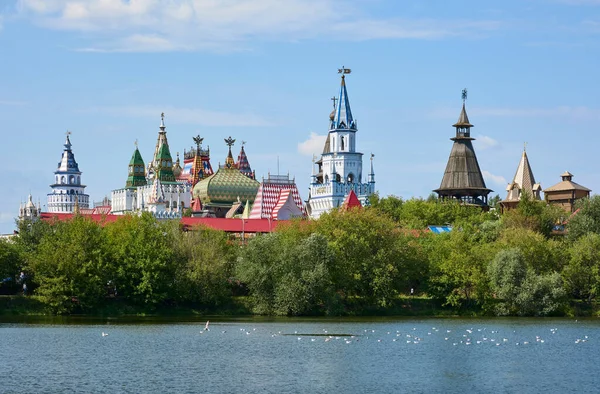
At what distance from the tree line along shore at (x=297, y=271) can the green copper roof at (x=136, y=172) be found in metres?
90.4

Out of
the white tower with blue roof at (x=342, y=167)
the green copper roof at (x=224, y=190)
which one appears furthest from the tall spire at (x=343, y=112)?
the green copper roof at (x=224, y=190)

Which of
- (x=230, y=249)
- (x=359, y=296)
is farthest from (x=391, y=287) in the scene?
(x=230, y=249)

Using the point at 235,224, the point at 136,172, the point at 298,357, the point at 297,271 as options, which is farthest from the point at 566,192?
the point at 298,357

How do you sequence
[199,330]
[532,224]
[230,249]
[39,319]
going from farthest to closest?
[532,224]
[230,249]
[39,319]
[199,330]

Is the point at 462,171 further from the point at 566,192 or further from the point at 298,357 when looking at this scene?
the point at 298,357

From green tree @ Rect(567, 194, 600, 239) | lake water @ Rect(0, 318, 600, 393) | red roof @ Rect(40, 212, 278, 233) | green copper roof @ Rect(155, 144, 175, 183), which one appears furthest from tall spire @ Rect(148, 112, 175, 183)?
lake water @ Rect(0, 318, 600, 393)

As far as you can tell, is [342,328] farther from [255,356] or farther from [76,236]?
[76,236]

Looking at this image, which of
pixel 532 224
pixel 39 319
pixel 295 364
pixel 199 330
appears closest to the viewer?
pixel 295 364

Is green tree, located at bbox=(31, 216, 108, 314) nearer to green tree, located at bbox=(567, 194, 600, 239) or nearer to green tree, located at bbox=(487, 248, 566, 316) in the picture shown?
green tree, located at bbox=(487, 248, 566, 316)

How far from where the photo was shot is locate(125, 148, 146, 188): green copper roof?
18238cm

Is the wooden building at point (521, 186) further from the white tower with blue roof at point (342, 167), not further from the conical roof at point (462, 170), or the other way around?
the white tower with blue roof at point (342, 167)

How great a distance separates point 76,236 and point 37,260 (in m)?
3.36

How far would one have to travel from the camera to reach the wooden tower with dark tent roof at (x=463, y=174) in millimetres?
140375

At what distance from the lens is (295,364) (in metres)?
51.5
